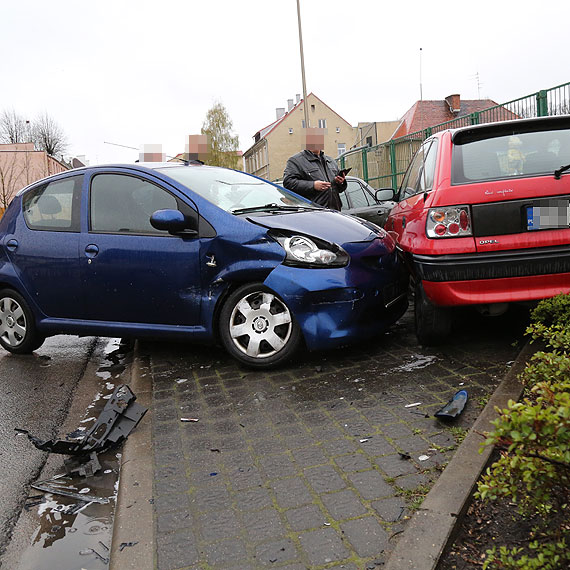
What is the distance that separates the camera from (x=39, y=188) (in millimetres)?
5934

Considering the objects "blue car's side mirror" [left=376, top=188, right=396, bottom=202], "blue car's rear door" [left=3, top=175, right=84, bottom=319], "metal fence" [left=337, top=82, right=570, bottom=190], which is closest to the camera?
"blue car's rear door" [left=3, top=175, right=84, bottom=319]

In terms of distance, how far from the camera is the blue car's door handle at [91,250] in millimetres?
5227

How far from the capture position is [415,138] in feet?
44.1

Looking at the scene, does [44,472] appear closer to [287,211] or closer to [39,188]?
[287,211]

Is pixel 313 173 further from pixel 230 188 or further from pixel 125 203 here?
pixel 125 203

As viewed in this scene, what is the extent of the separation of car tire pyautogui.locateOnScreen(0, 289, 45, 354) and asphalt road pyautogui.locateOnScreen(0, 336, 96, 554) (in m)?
0.14

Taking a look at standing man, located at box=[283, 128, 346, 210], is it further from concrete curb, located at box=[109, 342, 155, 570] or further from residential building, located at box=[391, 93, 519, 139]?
residential building, located at box=[391, 93, 519, 139]

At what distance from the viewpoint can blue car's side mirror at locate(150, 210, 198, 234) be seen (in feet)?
15.8

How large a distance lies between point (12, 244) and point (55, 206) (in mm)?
586

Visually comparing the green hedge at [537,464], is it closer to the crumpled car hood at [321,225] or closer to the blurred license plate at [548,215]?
the blurred license plate at [548,215]

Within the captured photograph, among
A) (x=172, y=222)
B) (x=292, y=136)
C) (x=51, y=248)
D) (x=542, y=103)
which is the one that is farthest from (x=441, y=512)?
(x=292, y=136)

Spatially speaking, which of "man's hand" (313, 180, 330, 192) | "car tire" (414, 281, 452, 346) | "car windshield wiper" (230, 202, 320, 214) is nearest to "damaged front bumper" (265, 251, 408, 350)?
"car tire" (414, 281, 452, 346)

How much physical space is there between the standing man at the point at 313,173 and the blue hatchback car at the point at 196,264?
1340mm

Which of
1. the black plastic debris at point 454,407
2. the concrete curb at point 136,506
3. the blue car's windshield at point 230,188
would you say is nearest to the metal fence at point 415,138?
the blue car's windshield at point 230,188
